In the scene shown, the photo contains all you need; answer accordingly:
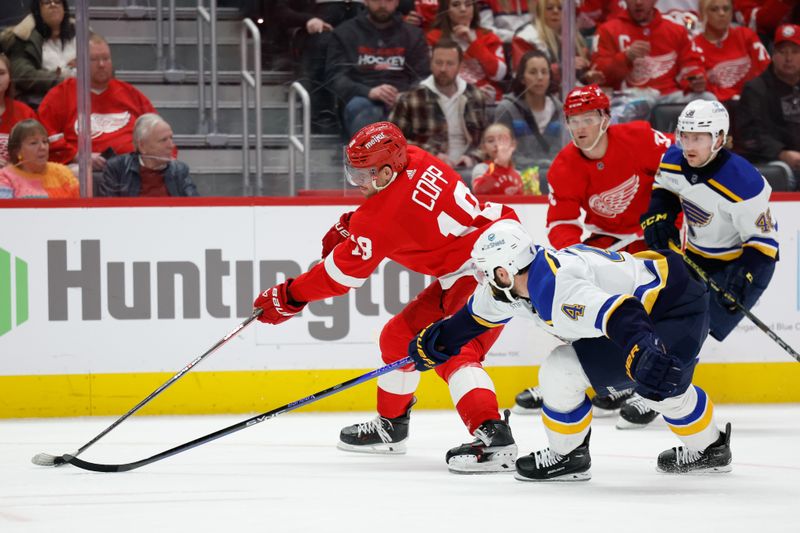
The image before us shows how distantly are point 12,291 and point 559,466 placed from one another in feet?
9.64

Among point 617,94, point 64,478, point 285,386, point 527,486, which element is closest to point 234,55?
point 285,386

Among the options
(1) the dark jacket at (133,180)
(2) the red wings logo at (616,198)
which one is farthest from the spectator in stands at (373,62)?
(2) the red wings logo at (616,198)

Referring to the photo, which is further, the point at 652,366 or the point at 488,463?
the point at 488,463

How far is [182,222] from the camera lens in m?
5.66

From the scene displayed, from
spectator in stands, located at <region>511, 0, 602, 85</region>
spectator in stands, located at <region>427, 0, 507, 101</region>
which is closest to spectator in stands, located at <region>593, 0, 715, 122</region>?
spectator in stands, located at <region>511, 0, 602, 85</region>

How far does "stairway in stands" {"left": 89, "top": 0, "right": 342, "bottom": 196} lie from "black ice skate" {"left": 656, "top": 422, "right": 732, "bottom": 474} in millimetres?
2493

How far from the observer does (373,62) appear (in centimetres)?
596

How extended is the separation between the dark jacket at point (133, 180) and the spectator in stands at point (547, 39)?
5.78 ft

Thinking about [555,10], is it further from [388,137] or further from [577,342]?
[577,342]

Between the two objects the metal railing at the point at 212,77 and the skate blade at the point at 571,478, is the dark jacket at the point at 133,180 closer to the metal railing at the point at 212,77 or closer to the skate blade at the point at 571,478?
the metal railing at the point at 212,77

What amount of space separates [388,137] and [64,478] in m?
1.60

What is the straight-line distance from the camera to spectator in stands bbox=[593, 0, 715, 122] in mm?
6301

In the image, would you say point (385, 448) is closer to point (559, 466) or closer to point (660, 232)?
point (559, 466)

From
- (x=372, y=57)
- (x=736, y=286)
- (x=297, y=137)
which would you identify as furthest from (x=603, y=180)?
(x=297, y=137)
